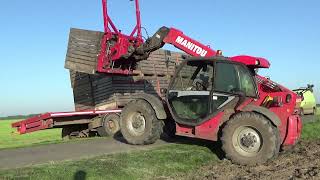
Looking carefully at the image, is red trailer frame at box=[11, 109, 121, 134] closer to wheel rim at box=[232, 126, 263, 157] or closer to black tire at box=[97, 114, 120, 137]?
black tire at box=[97, 114, 120, 137]

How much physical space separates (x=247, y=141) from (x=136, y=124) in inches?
115

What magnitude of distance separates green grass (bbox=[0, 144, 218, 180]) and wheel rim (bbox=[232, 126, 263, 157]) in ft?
2.25

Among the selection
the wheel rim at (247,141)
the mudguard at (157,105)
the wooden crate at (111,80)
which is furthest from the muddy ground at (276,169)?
the wooden crate at (111,80)

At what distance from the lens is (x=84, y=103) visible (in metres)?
17.5

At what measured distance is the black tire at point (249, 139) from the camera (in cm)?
840

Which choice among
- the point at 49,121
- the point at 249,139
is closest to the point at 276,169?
the point at 249,139

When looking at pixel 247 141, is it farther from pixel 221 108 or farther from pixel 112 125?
pixel 112 125

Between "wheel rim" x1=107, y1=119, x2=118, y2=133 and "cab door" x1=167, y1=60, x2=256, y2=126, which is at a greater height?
"cab door" x1=167, y1=60, x2=256, y2=126

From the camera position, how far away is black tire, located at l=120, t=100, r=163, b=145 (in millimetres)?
10203

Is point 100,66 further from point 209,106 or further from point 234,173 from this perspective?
point 234,173

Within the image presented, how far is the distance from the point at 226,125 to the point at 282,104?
1.25 meters

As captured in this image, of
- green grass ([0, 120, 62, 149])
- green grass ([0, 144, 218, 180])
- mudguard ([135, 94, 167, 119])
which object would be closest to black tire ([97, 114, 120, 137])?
green grass ([0, 120, 62, 149])

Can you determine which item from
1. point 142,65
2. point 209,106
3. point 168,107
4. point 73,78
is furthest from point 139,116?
point 73,78

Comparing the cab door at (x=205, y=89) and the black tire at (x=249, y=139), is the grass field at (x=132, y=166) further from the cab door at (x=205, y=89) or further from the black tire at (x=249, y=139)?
the cab door at (x=205, y=89)
